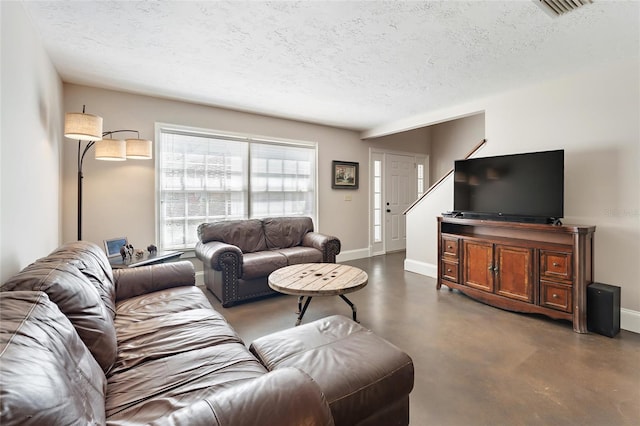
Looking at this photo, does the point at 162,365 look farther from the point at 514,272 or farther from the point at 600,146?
the point at 600,146

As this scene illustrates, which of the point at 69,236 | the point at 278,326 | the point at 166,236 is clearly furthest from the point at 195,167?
the point at 278,326

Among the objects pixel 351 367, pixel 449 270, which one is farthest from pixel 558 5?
pixel 449 270

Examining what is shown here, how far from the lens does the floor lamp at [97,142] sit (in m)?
2.36

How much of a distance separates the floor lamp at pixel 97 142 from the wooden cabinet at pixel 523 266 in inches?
143

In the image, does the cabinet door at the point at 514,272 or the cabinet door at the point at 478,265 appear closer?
the cabinet door at the point at 514,272

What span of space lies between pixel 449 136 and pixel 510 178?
3.53 m

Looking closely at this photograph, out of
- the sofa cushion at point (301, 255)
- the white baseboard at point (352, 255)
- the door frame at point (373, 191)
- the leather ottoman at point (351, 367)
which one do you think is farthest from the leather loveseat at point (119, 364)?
the door frame at point (373, 191)

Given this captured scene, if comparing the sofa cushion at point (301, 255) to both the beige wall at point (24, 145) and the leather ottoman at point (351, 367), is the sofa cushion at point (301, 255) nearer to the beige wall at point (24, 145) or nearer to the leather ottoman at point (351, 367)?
the leather ottoman at point (351, 367)

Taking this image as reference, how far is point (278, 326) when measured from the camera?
2.79 metres

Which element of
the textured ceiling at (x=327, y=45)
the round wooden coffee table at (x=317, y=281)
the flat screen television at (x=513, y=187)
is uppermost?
the textured ceiling at (x=327, y=45)

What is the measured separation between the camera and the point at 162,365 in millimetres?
1344

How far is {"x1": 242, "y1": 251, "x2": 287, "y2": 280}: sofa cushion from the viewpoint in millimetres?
3371

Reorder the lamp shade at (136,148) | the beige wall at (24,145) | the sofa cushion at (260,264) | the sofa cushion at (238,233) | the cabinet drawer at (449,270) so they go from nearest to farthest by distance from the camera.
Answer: the beige wall at (24,145) < the lamp shade at (136,148) < the sofa cushion at (260,264) < the cabinet drawer at (449,270) < the sofa cushion at (238,233)

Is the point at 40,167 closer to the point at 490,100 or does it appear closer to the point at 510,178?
the point at 510,178
